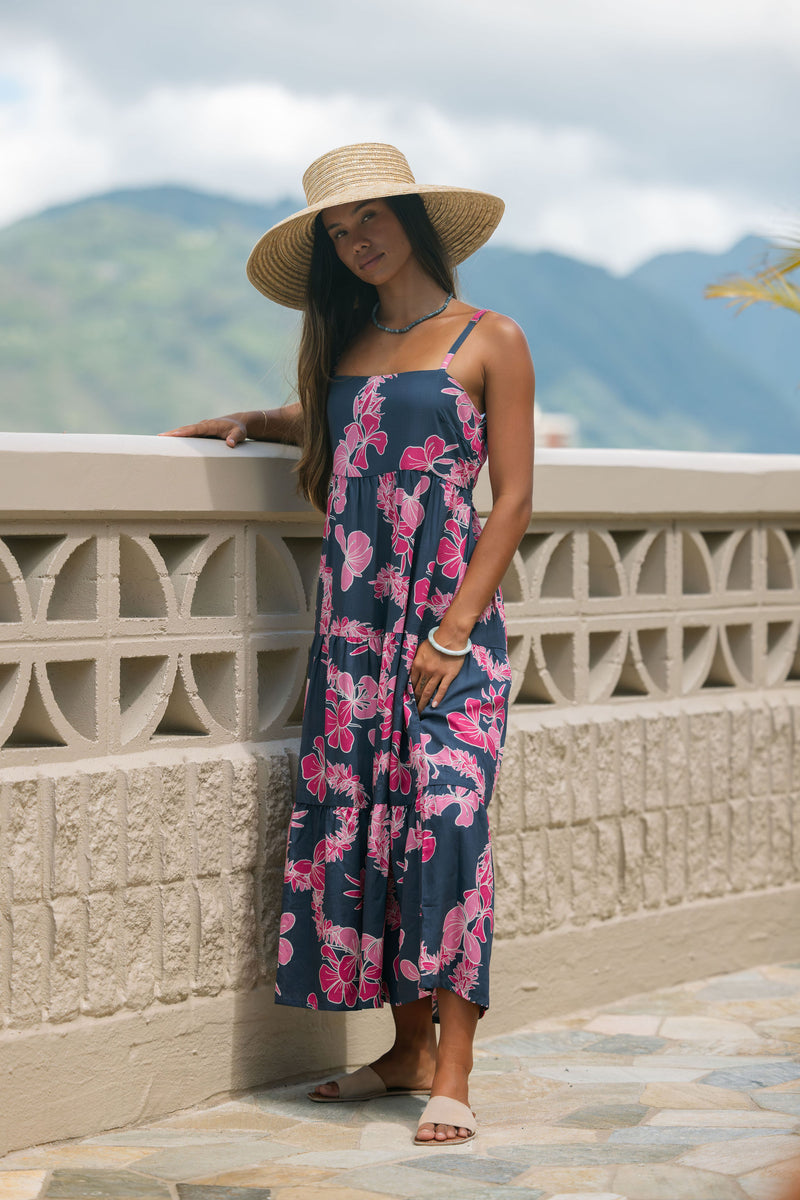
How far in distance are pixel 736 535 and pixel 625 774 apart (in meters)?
0.88

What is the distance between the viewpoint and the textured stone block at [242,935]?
3521 millimetres

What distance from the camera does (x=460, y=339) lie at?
332cm

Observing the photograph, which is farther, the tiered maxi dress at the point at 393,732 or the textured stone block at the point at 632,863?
the textured stone block at the point at 632,863

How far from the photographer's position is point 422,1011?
350 centimetres

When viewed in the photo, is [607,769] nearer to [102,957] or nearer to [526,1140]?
[526,1140]

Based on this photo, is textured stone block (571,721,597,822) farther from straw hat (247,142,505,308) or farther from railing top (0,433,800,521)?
straw hat (247,142,505,308)

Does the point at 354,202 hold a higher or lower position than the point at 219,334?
lower

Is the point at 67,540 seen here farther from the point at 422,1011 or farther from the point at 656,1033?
the point at 656,1033

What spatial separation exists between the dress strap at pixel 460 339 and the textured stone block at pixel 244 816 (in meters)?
1.04

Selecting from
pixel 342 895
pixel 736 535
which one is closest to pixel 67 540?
pixel 342 895

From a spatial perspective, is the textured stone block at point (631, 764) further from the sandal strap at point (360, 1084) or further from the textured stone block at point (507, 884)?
the sandal strap at point (360, 1084)

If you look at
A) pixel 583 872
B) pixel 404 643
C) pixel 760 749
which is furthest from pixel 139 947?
pixel 760 749

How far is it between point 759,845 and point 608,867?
69 centimetres

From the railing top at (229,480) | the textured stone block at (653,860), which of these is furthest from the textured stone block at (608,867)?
the railing top at (229,480)
